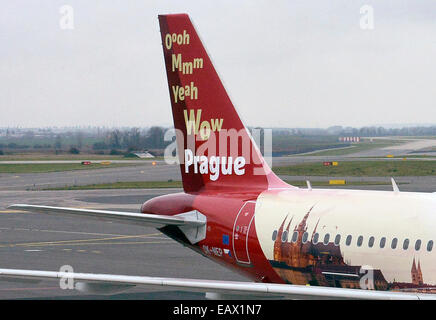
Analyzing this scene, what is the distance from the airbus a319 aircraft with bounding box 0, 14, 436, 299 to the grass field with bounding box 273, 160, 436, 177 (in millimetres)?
71912

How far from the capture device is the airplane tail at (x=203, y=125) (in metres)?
24.1

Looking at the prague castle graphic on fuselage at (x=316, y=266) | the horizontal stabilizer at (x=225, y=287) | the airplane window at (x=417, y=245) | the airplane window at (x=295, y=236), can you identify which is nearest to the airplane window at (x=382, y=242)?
the prague castle graphic on fuselage at (x=316, y=266)

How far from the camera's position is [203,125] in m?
24.5

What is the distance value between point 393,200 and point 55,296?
41.5ft

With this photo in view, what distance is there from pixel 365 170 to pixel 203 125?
3189 inches

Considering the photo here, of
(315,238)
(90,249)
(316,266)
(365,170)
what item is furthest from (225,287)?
(365,170)

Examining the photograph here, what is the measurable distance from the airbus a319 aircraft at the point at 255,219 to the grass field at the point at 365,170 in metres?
71.9

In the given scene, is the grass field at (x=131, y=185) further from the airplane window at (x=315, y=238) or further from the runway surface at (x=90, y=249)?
the airplane window at (x=315, y=238)

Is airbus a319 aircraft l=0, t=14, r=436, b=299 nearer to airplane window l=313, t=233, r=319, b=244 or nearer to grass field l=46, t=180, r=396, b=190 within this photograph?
airplane window l=313, t=233, r=319, b=244

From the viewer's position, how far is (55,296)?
27.0 metres

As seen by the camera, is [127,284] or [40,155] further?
[40,155]

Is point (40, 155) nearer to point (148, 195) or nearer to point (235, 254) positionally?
point (148, 195)
